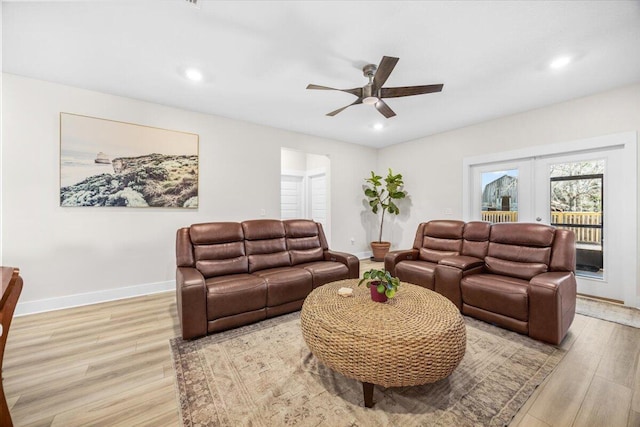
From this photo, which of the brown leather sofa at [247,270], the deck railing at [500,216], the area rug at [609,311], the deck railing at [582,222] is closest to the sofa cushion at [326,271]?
the brown leather sofa at [247,270]

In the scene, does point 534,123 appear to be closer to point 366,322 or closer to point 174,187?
point 366,322

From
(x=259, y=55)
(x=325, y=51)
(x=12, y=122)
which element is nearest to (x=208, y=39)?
(x=259, y=55)

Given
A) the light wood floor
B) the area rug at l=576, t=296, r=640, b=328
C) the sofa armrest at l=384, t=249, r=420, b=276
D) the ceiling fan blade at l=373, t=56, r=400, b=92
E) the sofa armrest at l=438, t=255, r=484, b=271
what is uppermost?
the ceiling fan blade at l=373, t=56, r=400, b=92

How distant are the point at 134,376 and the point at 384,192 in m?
5.46

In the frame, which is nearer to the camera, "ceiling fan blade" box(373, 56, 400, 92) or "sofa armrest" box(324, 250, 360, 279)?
"ceiling fan blade" box(373, 56, 400, 92)

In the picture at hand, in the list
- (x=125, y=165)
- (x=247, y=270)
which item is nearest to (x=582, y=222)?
(x=247, y=270)

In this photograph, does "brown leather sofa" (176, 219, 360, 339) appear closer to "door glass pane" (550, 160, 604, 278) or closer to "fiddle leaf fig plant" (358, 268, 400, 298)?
"fiddle leaf fig plant" (358, 268, 400, 298)

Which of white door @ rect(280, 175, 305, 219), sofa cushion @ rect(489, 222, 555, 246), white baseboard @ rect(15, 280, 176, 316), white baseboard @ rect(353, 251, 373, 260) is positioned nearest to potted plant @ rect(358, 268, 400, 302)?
sofa cushion @ rect(489, 222, 555, 246)

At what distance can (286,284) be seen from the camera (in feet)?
9.08

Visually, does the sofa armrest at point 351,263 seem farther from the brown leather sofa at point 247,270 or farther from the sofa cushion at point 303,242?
the sofa cushion at point 303,242

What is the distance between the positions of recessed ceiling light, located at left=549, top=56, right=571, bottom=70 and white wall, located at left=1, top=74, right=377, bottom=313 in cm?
391

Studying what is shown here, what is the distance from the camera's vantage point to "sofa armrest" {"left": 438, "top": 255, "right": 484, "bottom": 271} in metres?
2.87

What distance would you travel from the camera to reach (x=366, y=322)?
160 cm

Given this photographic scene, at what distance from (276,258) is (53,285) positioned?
265 centimetres
